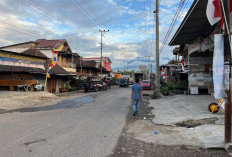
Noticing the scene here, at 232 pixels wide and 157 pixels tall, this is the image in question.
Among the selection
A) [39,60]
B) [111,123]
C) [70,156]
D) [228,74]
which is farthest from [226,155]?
[39,60]

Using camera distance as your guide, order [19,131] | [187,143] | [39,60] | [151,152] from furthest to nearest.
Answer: [39,60] → [19,131] → [187,143] → [151,152]

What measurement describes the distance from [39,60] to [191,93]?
54.8 feet

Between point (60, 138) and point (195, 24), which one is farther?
point (195, 24)

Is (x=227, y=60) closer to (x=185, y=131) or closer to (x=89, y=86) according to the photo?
(x=185, y=131)

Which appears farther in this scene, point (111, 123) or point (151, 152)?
point (111, 123)

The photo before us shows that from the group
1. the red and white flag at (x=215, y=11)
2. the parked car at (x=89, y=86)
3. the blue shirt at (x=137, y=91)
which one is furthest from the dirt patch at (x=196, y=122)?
the parked car at (x=89, y=86)

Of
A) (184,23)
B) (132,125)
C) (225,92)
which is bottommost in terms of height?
(132,125)

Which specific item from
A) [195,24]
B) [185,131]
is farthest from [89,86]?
[185,131]

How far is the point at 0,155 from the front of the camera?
15.4ft

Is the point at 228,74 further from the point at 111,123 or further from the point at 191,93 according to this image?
the point at 191,93

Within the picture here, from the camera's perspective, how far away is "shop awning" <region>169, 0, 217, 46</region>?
10816mm

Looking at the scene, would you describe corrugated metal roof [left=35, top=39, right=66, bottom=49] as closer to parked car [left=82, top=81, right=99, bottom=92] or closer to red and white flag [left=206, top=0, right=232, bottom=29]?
parked car [left=82, top=81, right=99, bottom=92]

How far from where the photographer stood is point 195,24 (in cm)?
1382

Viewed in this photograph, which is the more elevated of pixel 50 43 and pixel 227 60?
pixel 50 43
